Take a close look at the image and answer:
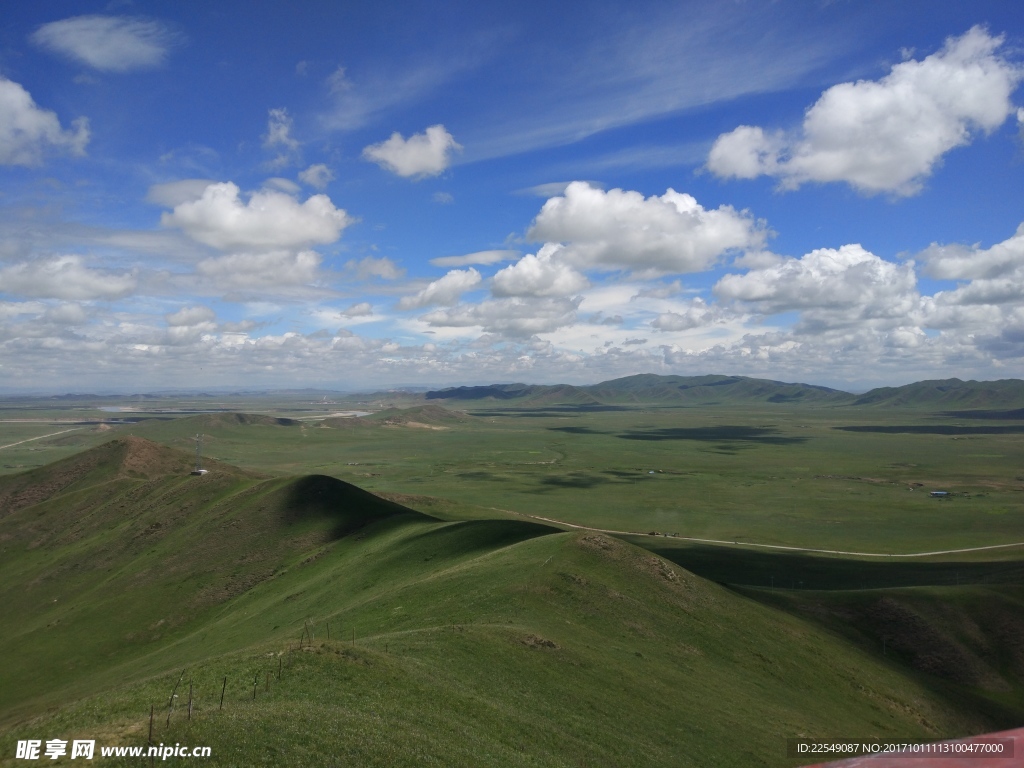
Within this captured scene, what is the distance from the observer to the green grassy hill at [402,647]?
26.3 metres

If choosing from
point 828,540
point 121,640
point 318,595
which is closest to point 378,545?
point 318,595

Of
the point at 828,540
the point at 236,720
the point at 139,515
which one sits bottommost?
the point at 828,540

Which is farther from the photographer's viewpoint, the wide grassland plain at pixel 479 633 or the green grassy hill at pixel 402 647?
the wide grassland plain at pixel 479 633

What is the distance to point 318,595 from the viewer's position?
215 feet

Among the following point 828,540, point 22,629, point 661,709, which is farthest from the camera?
point 828,540

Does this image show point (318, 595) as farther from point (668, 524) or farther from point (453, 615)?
point (668, 524)

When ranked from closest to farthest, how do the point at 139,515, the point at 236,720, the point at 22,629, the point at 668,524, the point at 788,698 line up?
1. the point at 236,720
2. the point at 788,698
3. the point at 22,629
4. the point at 139,515
5. the point at 668,524

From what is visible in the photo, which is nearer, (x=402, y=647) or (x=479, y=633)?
(x=402, y=647)

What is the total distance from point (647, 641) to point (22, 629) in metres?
79.0

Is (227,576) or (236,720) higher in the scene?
(236,720)

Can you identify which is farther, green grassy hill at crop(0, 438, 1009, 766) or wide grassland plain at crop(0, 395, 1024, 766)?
wide grassland plain at crop(0, 395, 1024, 766)

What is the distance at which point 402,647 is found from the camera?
3653 cm

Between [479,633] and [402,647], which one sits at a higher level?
[402,647]

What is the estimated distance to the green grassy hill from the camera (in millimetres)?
26312
